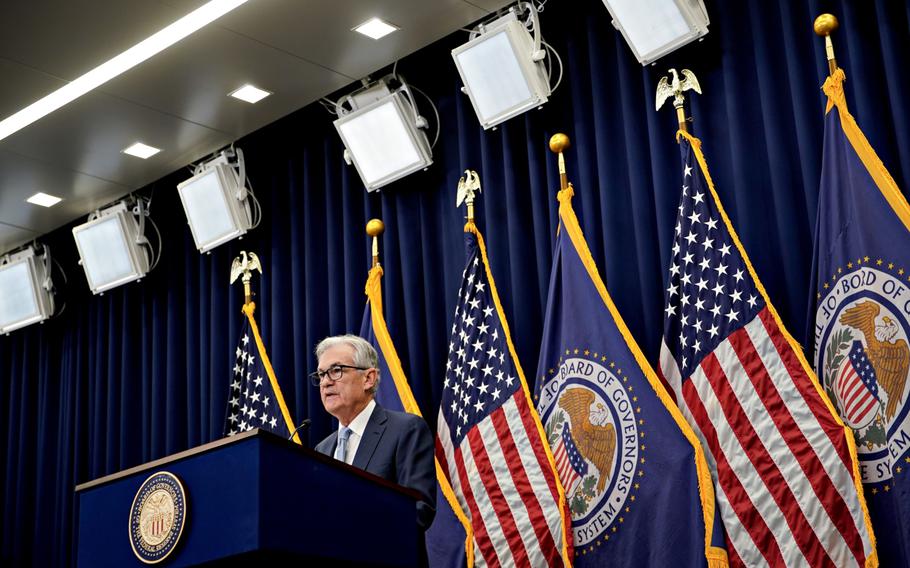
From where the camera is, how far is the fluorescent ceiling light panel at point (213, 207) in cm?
650

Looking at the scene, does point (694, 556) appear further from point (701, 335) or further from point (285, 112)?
point (285, 112)

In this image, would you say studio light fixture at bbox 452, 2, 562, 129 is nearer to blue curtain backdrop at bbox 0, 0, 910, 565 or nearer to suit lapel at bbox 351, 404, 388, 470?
blue curtain backdrop at bbox 0, 0, 910, 565

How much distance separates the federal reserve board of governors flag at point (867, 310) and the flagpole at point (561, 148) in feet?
4.05

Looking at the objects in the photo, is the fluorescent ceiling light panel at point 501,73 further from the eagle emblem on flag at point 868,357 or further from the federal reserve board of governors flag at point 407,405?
the eagle emblem on flag at point 868,357

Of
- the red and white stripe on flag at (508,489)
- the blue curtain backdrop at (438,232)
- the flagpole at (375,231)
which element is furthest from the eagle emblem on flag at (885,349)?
the flagpole at (375,231)

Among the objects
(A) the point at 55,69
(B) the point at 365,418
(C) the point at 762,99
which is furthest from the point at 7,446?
(C) the point at 762,99

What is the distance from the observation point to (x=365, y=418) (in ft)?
12.5

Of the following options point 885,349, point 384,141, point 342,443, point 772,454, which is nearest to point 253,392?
point 384,141

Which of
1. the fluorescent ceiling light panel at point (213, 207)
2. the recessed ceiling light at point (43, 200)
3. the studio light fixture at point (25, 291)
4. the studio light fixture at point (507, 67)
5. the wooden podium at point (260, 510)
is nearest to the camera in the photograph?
the wooden podium at point (260, 510)

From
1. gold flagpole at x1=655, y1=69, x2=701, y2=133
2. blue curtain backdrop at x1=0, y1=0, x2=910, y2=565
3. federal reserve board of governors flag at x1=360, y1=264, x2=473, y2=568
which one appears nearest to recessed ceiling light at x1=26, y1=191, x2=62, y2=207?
blue curtain backdrop at x1=0, y1=0, x2=910, y2=565

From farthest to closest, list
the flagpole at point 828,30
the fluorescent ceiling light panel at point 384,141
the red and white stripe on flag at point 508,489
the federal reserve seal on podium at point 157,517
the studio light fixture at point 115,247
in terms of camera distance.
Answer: the studio light fixture at point 115,247 < the fluorescent ceiling light panel at point 384,141 < the red and white stripe on flag at point 508,489 < the flagpole at point 828,30 < the federal reserve seal on podium at point 157,517

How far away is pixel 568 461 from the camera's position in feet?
15.3

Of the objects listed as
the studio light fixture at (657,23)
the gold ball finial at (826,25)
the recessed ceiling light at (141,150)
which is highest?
the recessed ceiling light at (141,150)

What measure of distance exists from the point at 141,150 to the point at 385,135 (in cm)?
168
